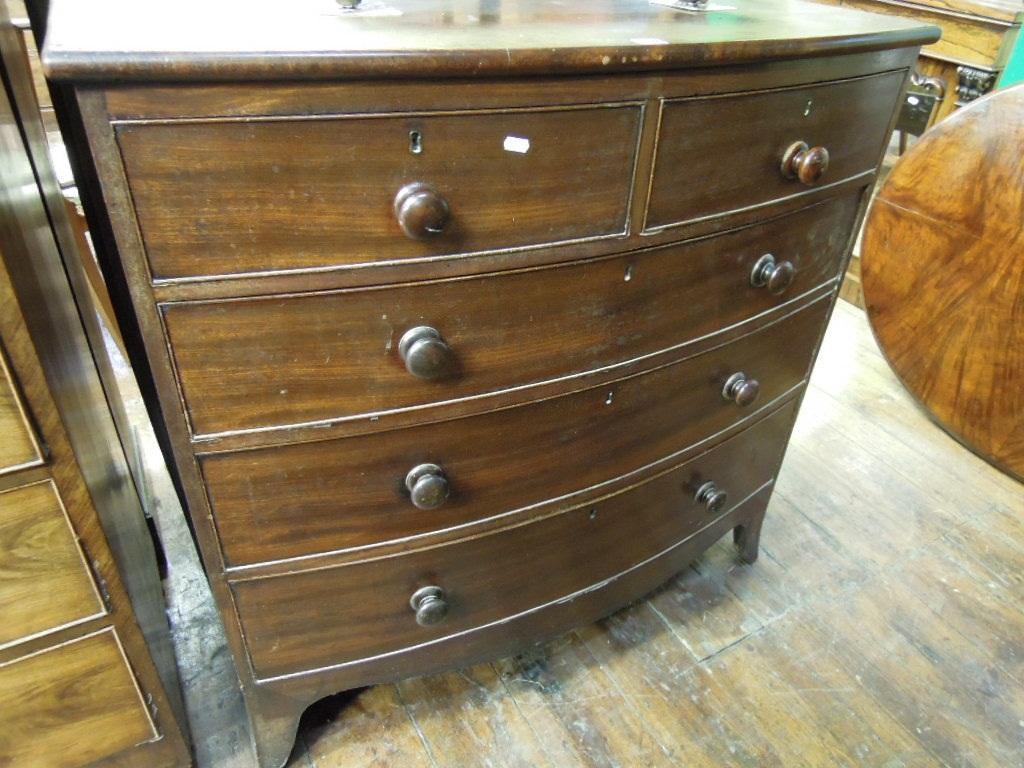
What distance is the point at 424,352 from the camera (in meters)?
0.71

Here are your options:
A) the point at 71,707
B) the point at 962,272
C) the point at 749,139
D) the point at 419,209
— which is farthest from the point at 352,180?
the point at 962,272

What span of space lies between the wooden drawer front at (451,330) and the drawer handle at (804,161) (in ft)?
0.27

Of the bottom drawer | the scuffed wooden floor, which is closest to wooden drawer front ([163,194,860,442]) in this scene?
the bottom drawer

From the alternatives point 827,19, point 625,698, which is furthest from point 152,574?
point 827,19

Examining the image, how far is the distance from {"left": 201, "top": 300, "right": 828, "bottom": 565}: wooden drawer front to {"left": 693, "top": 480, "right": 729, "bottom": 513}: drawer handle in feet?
0.39

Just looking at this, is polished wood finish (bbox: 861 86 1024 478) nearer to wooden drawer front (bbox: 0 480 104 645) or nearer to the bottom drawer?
the bottom drawer

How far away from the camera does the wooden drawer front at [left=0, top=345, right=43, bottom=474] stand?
2.18 ft

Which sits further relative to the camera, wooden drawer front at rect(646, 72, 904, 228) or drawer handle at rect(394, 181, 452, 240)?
wooden drawer front at rect(646, 72, 904, 228)

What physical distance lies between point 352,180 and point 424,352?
174 millimetres

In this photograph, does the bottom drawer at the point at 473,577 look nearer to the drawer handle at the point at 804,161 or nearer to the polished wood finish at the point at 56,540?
the polished wood finish at the point at 56,540

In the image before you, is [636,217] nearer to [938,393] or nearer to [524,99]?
[524,99]

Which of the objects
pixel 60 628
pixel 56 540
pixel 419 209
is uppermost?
pixel 419 209

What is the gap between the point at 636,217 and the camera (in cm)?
77

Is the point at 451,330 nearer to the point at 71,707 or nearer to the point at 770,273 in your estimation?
the point at 770,273
